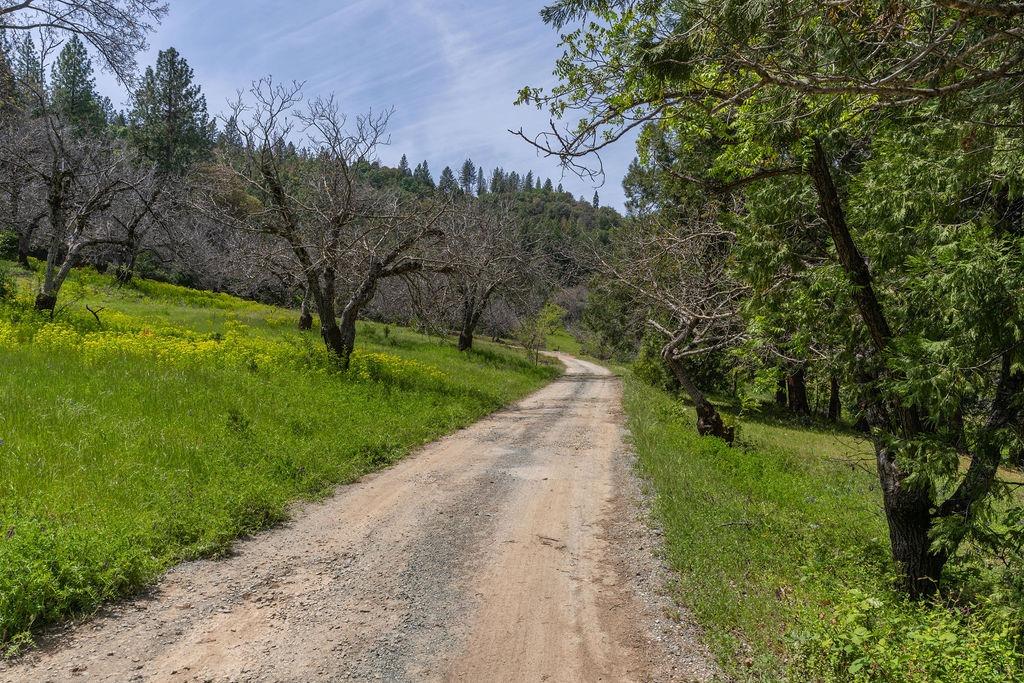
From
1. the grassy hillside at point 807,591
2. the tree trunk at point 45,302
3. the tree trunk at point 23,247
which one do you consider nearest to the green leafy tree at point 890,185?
the grassy hillside at point 807,591

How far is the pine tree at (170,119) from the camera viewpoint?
4972cm

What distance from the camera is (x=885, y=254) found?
6.16m

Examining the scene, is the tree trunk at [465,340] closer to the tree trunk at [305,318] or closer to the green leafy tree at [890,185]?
the tree trunk at [305,318]

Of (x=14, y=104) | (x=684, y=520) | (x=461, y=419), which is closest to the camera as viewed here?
(x=684, y=520)

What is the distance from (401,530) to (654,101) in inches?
205

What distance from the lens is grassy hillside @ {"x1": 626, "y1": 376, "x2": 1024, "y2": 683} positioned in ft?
13.3

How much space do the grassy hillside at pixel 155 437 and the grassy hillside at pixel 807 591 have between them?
15.7 ft

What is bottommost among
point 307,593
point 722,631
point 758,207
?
point 307,593

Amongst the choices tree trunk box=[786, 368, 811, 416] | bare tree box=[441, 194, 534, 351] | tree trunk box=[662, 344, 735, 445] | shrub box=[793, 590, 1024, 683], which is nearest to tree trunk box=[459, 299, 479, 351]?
bare tree box=[441, 194, 534, 351]

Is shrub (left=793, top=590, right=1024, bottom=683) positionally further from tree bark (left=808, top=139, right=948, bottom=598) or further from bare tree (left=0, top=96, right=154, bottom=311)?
bare tree (left=0, top=96, right=154, bottom=311)

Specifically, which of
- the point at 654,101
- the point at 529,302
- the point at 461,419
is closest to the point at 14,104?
the point at 461,419

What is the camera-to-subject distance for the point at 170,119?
50.8 m

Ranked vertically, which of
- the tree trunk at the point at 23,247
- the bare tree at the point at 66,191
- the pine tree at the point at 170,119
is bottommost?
the tree trunk at the point at 23,247

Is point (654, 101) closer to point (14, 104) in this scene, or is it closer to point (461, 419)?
point (461, 419)
